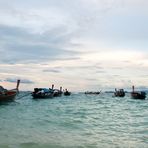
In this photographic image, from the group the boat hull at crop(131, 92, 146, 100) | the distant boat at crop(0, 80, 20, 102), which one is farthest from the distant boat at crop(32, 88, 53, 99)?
the distant boat at crop(0, 80, 20, 102)

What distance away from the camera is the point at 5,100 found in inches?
1909

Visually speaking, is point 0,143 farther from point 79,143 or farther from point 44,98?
point 44,98

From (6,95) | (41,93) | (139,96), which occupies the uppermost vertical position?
(41,93)

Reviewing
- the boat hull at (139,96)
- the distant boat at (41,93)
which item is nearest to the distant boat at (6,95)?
the distant boat at (41,93)

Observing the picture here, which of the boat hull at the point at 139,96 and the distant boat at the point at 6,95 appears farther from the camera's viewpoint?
the boat hull at the point at 139,96

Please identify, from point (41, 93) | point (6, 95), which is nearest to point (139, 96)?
point (41, 93)

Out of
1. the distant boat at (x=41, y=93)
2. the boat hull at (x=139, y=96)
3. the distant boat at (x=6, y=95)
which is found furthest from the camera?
the boat hull at (x=139, y=96)

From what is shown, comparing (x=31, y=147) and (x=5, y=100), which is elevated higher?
(x=5, y=100)

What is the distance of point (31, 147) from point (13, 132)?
4251 mm

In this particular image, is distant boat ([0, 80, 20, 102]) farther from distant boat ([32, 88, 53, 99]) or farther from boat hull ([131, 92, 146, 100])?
boat hull ([131, 92, 146, 100])

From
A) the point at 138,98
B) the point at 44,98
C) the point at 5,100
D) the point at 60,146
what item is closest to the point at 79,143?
the point at 60,146

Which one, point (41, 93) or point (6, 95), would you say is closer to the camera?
point (6, 95)

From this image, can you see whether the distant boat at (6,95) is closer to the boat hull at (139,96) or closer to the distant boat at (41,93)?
the distant boat at (41,93)

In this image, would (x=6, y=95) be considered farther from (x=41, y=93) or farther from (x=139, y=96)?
(x=139, y=96)
